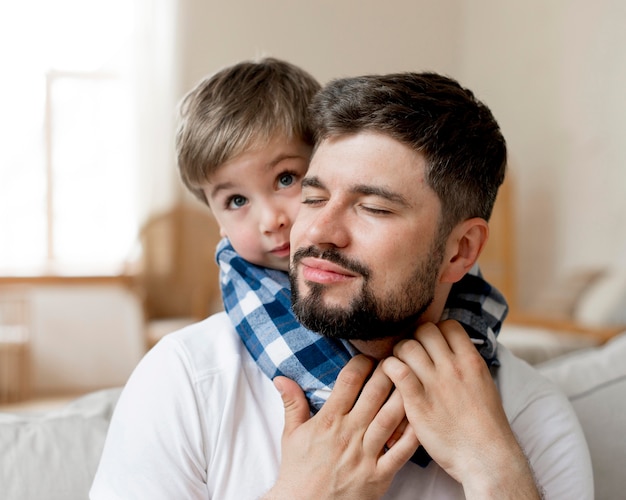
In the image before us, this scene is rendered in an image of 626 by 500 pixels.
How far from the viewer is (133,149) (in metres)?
5.36

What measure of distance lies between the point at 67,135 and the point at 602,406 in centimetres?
446

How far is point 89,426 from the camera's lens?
1.41m

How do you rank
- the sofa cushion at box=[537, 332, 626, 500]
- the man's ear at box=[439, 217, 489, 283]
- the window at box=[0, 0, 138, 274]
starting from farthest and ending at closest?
the window at box=[0, 0, 138, 274], the sofa cushion at box=[537, 332, 626, 500], the man's ear at box=[439, 217, 489, 283]

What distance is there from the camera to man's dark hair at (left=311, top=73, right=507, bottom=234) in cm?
117

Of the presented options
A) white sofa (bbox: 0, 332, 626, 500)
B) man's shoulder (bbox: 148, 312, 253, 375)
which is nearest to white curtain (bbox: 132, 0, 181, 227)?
white sofa (bbox: 0, 332, 626, 500)

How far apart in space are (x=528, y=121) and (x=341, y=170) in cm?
410

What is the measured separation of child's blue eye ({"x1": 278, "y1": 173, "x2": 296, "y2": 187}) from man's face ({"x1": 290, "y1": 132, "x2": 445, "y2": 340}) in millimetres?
150

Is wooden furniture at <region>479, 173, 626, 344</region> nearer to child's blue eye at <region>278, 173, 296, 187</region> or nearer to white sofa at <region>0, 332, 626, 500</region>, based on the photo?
white sofa at <region>0, 332, 626, 500</region>

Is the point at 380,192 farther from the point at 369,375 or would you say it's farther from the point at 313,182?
the point at 369,375

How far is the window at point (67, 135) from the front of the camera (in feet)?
17.2

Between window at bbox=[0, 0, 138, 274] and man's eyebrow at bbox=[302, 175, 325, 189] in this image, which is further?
window at bbox=[0, 0, 138, 274]

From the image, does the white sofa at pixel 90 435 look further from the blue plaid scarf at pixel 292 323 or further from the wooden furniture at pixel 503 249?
the wooden furniture at pixel 503 249

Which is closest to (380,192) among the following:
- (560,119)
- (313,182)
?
(313,182)

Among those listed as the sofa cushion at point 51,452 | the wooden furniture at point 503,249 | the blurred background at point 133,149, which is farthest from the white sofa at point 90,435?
the blurred background at point 133,149
